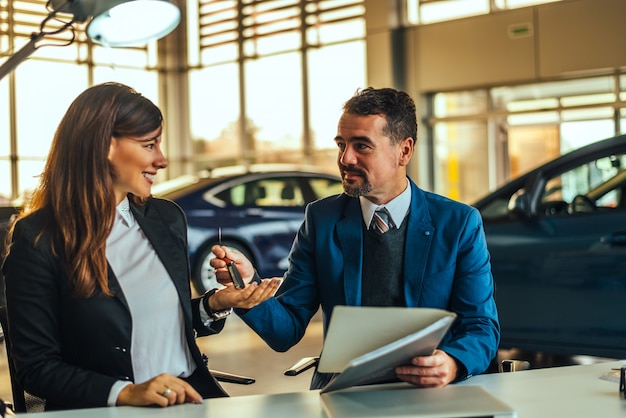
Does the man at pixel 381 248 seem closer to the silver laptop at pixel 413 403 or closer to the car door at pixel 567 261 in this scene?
the silver laptop at pixel 413 403

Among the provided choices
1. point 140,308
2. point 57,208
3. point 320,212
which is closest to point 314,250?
point 320,212

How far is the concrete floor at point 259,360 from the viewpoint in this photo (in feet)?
16.9

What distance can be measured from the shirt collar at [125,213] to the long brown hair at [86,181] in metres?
0.13

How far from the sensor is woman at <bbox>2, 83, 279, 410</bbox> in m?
2.07

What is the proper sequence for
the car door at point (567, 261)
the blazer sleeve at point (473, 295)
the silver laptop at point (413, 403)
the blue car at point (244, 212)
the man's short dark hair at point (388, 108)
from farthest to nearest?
the blue car at point (244, 212), the car door at point (567, 261), the man's short dark hair at point (388, 108), the blazer sleeve at point (473, 295), the silver laptop at point (413, 403)

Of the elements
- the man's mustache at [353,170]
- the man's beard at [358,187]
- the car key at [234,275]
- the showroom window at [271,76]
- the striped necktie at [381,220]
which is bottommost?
the car key at [234,275]

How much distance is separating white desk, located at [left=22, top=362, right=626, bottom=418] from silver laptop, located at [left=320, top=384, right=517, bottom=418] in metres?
0.03

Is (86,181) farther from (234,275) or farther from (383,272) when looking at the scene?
(383,272)

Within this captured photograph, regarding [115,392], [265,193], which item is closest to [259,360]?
[265,193]

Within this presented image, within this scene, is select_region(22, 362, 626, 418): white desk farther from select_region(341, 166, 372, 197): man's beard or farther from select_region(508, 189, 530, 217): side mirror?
select_region(508, 189, 530, 217): side mirror

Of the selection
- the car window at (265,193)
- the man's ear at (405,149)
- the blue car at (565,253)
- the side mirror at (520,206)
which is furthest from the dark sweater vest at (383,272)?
the car window at (265,193)

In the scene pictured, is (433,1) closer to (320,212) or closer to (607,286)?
(607,286)

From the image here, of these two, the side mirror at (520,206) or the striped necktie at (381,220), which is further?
the side mirror at (520,206)

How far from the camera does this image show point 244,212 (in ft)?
30.1
